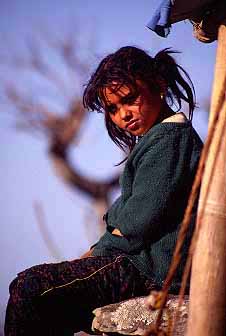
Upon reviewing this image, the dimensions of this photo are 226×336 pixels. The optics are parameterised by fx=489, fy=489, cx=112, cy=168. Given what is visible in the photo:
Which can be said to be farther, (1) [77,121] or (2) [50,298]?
(1) [77,121]

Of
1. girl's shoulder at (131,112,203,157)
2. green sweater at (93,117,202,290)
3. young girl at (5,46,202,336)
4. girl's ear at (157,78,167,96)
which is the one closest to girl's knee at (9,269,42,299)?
young girl at (5,46,202,336)

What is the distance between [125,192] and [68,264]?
0.49 m

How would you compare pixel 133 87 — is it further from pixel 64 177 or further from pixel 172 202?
pixel 64 177

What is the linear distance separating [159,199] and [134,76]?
821 mm

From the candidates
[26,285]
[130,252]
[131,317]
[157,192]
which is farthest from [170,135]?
[26,285]

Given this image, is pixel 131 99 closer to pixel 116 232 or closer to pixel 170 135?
pixel 170 135

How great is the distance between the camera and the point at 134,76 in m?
2.83

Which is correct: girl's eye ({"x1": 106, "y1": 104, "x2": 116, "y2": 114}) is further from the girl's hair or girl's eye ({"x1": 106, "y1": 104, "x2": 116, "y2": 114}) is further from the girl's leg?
the girl's leg

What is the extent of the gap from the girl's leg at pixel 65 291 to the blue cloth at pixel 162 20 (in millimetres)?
1191

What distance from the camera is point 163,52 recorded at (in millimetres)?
3016

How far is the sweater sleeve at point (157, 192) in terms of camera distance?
2391 millimetres

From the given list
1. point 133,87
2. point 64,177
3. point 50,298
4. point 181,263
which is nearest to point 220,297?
point 181,263

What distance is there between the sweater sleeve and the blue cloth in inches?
27.0

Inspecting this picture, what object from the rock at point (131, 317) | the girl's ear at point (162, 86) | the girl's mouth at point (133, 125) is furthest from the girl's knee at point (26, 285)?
the girl's ear at point (162, 86)
